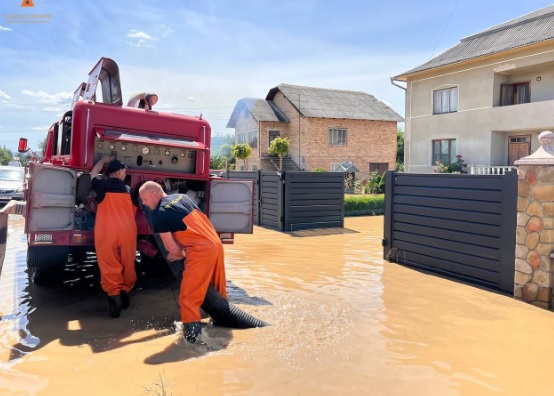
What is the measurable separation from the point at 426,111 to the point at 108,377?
23243mm

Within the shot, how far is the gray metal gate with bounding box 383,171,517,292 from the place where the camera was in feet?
21.9

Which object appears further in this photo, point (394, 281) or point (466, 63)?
point (466, 63)

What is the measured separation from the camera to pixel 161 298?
6535 mm

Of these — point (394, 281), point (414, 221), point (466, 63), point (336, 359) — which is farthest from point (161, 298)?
point (466, 63)

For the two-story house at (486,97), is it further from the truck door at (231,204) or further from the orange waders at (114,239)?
the orange waders at (114,239)

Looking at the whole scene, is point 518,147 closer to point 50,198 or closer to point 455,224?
point 455,224

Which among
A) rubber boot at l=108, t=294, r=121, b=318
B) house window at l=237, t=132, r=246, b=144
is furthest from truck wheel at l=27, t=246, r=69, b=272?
house window at l=237, t=132, r=246, b=144

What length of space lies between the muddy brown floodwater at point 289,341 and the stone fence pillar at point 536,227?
242 mm

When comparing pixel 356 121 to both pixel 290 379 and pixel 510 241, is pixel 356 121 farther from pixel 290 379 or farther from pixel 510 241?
pixel 290 379

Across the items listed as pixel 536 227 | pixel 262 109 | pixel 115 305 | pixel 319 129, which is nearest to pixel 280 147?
pixel 319 129

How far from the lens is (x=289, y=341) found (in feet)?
15.7

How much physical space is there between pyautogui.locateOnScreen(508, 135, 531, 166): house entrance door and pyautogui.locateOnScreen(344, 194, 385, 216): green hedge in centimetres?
764

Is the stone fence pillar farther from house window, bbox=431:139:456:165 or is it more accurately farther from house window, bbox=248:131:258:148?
house window, bbox=248:131:258:148

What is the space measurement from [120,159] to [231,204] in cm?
170
